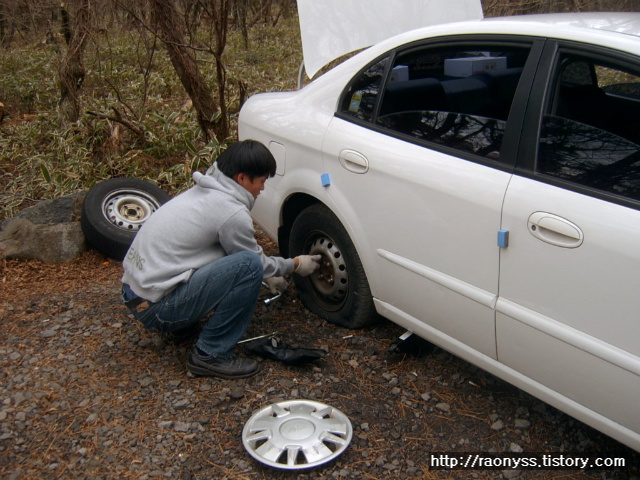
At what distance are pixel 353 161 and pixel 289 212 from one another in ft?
2.58

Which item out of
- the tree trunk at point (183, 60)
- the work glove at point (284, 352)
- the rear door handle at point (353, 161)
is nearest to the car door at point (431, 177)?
the rear door handle at point (353, 161)

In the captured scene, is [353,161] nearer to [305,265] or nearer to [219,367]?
[305,265]

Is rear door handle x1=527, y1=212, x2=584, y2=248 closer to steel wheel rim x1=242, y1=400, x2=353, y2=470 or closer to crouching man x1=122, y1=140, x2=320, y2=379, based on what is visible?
steel wheel rim x1=242, y1=400, x2=353, y2=470

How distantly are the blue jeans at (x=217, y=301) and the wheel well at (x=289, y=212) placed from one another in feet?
2.15

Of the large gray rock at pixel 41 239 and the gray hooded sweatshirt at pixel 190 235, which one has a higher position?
the gray hooded sweatshirt at pixel 190 235

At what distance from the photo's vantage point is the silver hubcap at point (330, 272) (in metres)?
3.47

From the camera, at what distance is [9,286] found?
4301 millimetres

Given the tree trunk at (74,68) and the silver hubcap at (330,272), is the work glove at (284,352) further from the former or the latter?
the tree trunk at (74,68)

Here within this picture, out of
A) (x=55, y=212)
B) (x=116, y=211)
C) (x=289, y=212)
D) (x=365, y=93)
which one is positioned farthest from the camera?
(x=55, y=212)

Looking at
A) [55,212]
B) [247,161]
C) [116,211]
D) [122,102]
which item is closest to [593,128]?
[247,161]

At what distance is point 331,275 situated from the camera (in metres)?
3.55

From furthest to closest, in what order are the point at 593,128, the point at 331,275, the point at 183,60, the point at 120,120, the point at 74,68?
the point at 74,68
the point at 120,120
the point at 183,60
the point at 331,275
the point at 593,128

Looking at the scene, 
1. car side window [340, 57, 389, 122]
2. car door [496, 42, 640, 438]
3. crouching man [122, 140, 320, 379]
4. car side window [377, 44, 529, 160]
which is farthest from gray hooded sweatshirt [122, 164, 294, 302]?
car door [496, 42, 640, 438]

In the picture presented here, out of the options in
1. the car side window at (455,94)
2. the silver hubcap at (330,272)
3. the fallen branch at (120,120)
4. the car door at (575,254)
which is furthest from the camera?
the fallen branch at (120,120)
